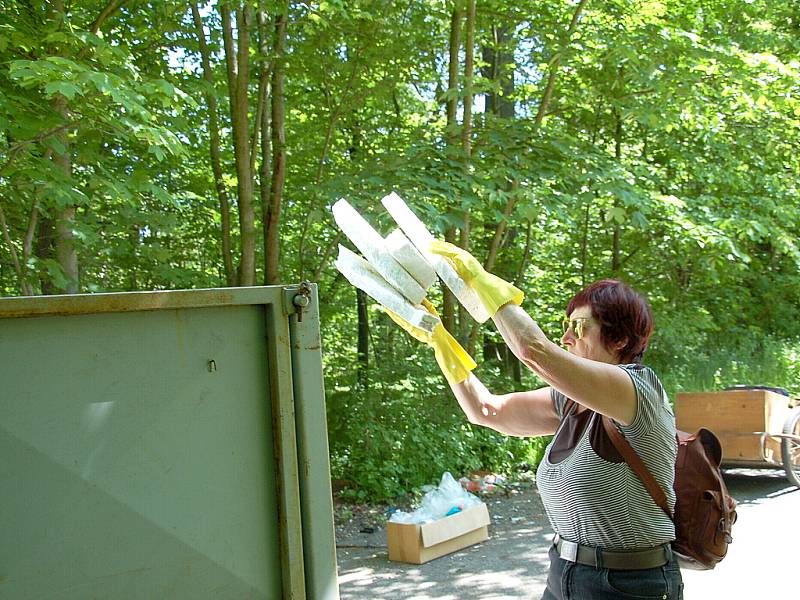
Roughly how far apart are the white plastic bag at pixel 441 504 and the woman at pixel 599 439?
419 cm

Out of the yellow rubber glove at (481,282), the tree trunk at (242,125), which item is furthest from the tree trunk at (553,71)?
the yellow rubber glove at (481,282)

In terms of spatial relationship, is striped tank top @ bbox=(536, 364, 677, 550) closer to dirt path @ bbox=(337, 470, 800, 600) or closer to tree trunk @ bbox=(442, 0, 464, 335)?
dirt path @ bbox=(337, 470, 800, 600)

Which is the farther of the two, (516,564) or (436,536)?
(436,536)

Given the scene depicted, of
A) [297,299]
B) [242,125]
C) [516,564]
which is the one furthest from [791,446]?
[297,299]

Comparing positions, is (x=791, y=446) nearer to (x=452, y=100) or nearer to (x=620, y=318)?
(x=452, y=100)

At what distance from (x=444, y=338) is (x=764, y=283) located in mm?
14030

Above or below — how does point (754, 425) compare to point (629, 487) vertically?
below

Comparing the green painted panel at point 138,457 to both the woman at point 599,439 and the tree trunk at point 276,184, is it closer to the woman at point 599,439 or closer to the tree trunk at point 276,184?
the woman at point 599,439

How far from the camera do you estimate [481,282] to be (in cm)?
269

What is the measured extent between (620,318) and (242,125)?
23.4 ft

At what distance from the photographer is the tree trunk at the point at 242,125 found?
926cm

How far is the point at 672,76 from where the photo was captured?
9195 mm

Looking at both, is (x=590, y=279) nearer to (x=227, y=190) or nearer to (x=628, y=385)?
(x=227, y=190)

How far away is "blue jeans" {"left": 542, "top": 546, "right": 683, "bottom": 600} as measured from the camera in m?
2.69
